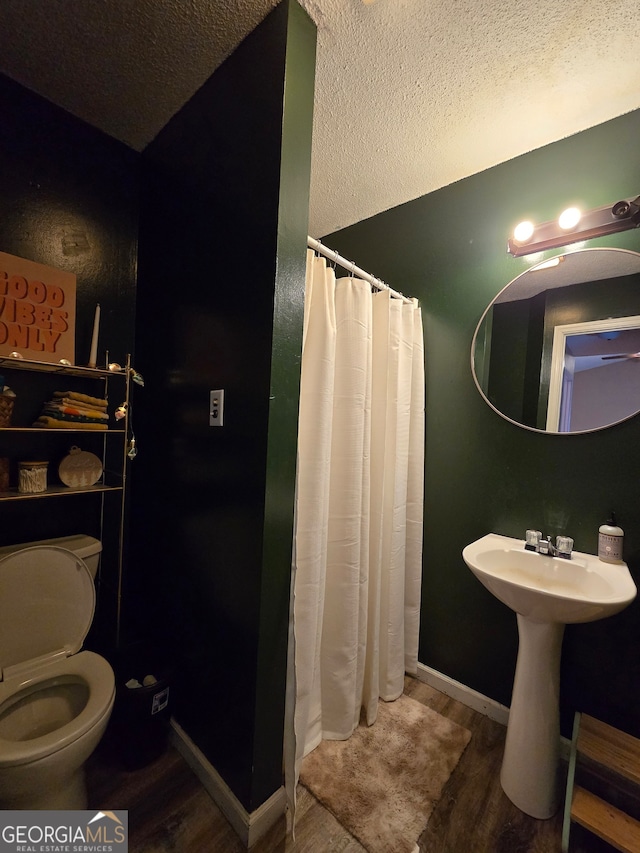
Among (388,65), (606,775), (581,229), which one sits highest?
(388,65)

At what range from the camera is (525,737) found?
1.15 m

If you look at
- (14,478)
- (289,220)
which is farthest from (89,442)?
(289,220)

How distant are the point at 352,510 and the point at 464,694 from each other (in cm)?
109

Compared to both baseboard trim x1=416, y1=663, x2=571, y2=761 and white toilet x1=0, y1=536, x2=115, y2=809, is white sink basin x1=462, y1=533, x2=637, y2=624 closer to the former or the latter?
baseboard trim x1=416, y1=663, x2=571, y2=761

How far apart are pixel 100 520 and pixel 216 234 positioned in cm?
135

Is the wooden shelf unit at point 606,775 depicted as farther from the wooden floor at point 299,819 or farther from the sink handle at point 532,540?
the sink handle at point 532,540

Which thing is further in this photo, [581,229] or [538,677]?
[581,229]

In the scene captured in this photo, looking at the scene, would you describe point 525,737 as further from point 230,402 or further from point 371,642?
point 230,402

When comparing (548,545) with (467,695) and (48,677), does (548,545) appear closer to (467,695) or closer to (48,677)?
(467,695)

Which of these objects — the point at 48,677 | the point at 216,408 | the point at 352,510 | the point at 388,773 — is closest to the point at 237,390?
the point at 216,408

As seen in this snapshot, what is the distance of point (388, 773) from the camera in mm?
1223

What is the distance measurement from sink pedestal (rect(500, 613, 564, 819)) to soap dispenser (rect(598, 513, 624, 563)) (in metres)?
0.30

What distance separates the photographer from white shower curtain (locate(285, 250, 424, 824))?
1.21 meters

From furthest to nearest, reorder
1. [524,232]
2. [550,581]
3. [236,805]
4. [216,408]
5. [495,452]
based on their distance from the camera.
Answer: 1. [495,452]
2. [524,232]
3. [550,581]
4. [216,408]
5. [236,805]
